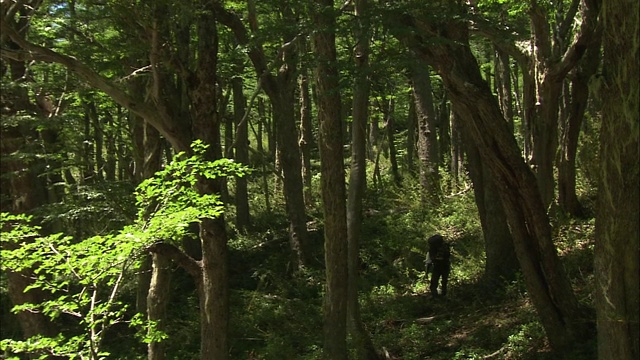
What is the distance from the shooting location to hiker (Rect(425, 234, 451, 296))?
10945mm

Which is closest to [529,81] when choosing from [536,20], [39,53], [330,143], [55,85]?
[536,20]

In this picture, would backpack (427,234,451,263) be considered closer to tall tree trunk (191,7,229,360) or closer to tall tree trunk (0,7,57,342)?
tall tree trunk (191,7,229,360)

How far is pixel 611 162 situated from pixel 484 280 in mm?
6318

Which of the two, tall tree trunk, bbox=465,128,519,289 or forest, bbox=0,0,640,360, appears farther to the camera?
tall tree trunk, bbox=465,128,519,289

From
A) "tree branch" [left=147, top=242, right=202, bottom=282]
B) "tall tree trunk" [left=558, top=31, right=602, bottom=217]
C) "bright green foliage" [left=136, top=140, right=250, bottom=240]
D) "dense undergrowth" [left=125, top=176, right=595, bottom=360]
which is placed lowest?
"dense undergrowth" [left=125, top=176, right=595, bottom=360]

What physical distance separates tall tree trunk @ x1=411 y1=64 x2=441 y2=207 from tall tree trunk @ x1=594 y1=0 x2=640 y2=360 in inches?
415

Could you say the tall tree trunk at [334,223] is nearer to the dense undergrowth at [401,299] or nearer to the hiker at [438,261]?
the dense undergrowth at [401,299]

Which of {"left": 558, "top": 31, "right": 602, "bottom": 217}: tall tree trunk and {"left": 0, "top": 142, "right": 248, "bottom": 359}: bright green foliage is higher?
{"left": 558, "top": 31, "right": 602, "bottom": 217}: tall tree trunk

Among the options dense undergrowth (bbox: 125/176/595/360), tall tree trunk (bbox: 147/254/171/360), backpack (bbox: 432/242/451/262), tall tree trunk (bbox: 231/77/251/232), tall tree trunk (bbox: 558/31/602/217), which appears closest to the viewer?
dense undergrowth (bbox: 125/176/595/360)

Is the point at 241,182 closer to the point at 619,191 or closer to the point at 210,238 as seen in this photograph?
the point at 210,238

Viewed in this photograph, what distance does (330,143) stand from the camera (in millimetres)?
8062

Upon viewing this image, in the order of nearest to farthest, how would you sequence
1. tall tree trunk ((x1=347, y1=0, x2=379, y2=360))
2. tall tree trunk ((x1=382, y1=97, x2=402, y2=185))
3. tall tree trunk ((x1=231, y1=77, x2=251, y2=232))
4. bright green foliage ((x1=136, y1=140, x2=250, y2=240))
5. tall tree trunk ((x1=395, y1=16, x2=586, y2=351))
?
bright green foliage ((x1=136, y1=140, x2=250, y2=240)), tall tree trunk ((x1=395, y1=16, x2=586, y2=351)), tall tree trunk ((x1=347, y1=0, x2=379, y2=360)), tall tree trunk ((x1=231, y1=77, x2=251, y2=232)), tall tree trunk ((x1=382, y1=97, x2=402, y2=185))

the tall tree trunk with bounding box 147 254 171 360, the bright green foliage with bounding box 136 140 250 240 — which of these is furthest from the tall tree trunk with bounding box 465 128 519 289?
the tall tree trunk with bounding box 147 254 171 360

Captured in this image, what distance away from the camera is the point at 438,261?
1089 centimetres
